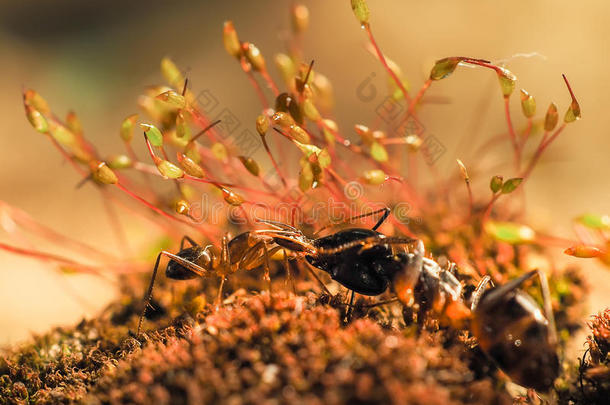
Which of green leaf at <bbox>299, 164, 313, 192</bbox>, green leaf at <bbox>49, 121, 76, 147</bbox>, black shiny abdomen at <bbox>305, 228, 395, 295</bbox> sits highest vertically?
green leaf at <bbox>49, 121, 76, 147</bbox>

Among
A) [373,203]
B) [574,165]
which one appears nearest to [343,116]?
[373,203]

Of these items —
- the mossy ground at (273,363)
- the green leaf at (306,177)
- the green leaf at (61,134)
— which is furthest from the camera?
the green leaf at (61,134)

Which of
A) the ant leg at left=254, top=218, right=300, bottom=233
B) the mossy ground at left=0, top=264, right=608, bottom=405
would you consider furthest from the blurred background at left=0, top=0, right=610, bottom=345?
the ant leg at left=254, top=218, right=300, bottom=233

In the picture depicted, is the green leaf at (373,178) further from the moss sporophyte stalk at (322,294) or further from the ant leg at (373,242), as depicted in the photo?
the ant leg at (373,242)

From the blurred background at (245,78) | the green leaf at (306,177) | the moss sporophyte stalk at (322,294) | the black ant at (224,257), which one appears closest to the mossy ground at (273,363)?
the moss sporophyte stalk at (322,294)

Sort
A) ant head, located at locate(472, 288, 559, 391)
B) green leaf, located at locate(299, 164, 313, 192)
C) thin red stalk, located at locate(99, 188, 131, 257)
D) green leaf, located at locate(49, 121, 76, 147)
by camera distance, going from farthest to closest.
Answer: thin red stalk, located at locate(99, 188, 131, 257) < green leaf, located at locate(49, 121, 76, 147) < green leaf, located at locate(299, 164, 313, 192) < ant head, located at locate(472, 288, 559, 391)

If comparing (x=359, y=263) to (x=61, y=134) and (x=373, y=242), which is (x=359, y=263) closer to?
(x=373, y=242)

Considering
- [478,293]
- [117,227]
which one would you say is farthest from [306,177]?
[117,227]

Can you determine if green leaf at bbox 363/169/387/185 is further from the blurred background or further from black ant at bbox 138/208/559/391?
the blurred background

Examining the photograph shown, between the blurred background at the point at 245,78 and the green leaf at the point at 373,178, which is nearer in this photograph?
the green leaf at the point at 373,178
